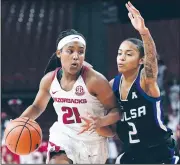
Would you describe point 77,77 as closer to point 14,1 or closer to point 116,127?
point 116,127

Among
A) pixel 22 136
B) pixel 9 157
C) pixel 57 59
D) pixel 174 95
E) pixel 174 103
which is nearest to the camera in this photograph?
pixel 22 136

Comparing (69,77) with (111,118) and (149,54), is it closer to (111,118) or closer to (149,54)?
(111,118)

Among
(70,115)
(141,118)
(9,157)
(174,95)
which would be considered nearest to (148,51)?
(141,118)

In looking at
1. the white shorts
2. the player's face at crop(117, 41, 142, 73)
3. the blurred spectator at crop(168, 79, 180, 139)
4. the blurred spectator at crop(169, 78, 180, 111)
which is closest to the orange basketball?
the white shorts

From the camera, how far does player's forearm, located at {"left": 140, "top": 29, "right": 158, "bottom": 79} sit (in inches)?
138

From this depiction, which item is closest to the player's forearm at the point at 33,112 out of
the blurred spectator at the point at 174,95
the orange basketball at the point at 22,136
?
the orange basketball at the point at 22,136

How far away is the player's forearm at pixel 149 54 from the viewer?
350 cm

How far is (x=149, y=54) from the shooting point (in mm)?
3510

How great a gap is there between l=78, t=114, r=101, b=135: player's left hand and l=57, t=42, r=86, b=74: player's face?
342 millimetres

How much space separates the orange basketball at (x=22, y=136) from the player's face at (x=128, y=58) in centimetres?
76

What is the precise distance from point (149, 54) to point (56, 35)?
4544mm

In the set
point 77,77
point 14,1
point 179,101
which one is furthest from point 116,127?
point 179,101

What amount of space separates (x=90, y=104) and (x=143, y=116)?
39cm

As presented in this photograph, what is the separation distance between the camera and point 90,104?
12.1 ft
